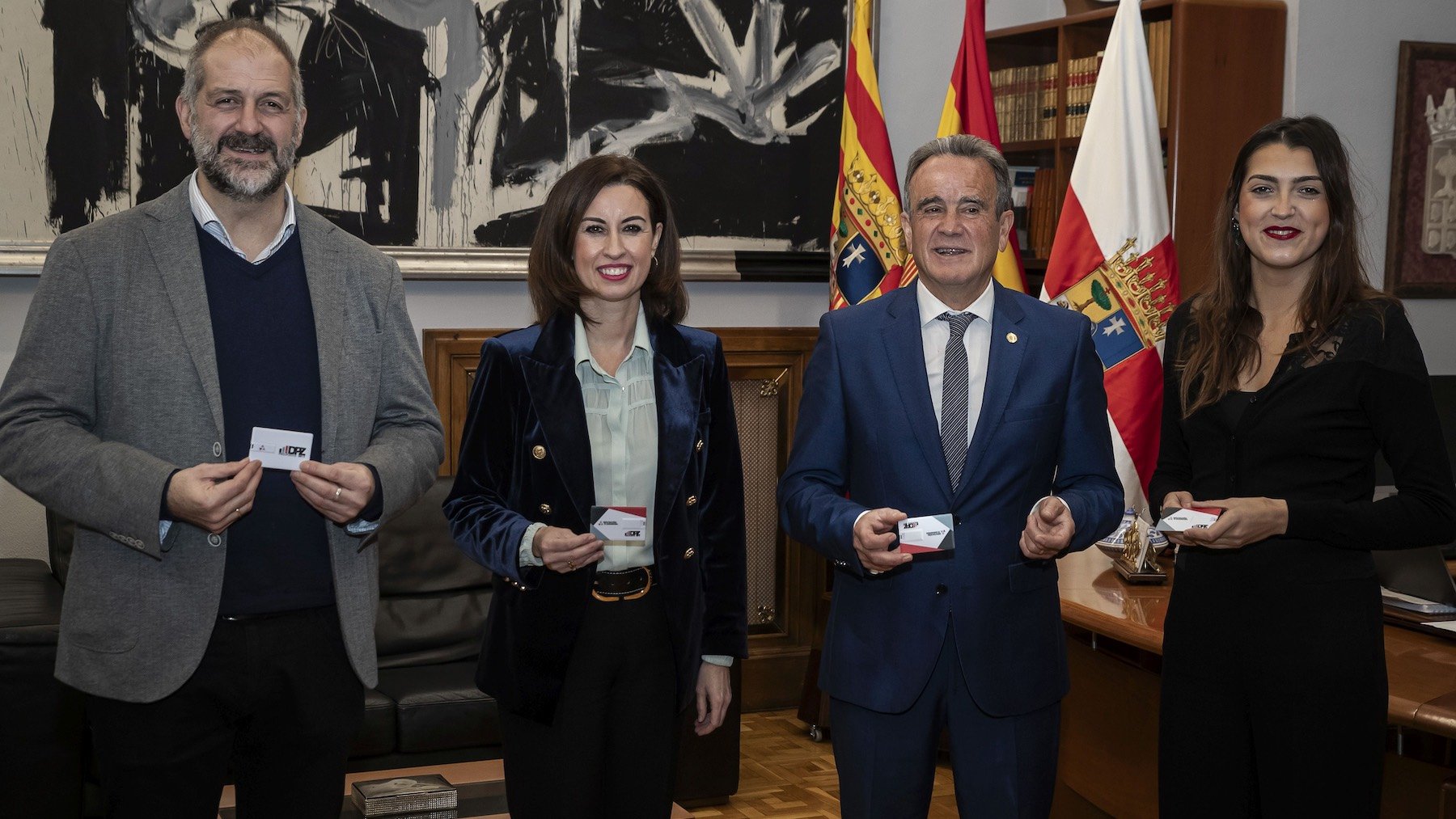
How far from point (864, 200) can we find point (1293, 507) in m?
2.70

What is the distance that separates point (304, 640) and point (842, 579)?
34.4 inches

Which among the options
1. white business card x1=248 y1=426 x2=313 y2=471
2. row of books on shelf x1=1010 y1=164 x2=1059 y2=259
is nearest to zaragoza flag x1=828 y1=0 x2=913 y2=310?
row of books on shelf x1=1010 y1=164 x2=1059 y2=259

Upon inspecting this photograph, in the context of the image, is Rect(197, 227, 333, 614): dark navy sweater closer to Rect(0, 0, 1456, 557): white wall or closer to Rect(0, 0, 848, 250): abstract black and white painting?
Rect(0, 0, 848, 250): abstract black and white painting

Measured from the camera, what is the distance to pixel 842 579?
86.7 inches

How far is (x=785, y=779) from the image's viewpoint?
171 inches

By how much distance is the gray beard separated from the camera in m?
1.99

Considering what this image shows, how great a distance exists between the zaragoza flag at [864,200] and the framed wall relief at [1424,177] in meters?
2.06

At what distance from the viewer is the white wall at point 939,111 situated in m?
4.63

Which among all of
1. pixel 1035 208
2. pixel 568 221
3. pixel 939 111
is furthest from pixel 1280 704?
pixel 939 111

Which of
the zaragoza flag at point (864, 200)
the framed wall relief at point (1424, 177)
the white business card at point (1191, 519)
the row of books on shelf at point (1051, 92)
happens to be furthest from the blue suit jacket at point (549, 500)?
the framed wall relief at point (1424, 177)

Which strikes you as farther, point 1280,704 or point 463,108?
point 463,108

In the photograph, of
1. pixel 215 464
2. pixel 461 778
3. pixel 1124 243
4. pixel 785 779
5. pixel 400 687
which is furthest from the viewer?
pixel 785 779

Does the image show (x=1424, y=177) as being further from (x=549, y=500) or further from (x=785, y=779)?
(x=549, y=500)

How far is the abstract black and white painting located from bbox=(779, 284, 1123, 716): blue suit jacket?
8.97 feet
